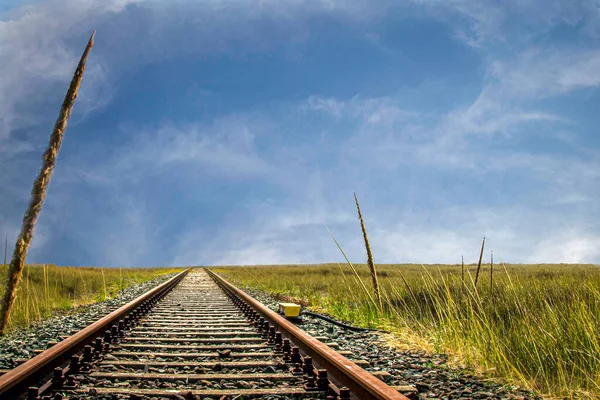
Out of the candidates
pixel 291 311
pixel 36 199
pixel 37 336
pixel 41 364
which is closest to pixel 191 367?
pixel 41 364

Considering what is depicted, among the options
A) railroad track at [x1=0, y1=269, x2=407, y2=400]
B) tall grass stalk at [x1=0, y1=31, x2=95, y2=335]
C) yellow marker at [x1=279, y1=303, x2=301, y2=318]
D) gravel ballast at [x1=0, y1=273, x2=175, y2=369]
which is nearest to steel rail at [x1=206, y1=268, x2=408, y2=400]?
railroad track at [x1=0, y1=269, x2=407, y2=400]

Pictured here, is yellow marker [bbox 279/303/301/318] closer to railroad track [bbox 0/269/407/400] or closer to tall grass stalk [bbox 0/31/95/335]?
railroad track [bbox 0/269/407/400]

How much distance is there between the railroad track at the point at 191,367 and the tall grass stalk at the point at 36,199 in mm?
1591

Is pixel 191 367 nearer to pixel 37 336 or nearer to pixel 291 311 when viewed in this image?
pixel 291 311

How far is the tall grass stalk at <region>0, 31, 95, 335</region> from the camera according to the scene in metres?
7.05

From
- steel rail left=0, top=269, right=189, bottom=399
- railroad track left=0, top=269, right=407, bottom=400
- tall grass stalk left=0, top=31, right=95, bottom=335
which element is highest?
tall grass stalk left=0, top=31, right=95, bottom=335

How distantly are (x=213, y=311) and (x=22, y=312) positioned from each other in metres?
3.29

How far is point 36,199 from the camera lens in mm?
7289

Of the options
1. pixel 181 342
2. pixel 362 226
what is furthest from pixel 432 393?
pixel 362 226

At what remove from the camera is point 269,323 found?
23.0 ft

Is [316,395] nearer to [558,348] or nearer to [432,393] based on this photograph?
[432,393]

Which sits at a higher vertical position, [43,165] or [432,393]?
[43,165]

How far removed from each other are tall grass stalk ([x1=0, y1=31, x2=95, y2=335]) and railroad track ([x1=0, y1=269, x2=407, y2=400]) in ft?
5.22

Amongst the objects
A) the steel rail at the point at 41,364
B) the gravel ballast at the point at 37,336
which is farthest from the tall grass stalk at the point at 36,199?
the steel rail at the point at 41,364
